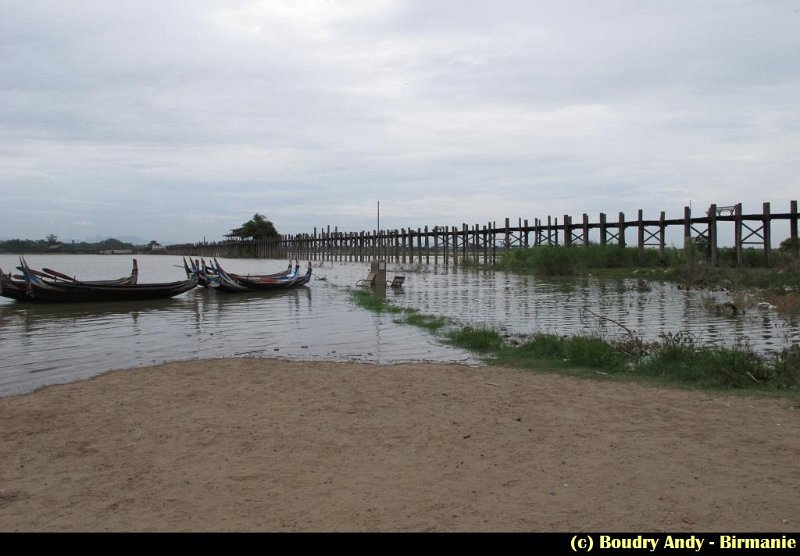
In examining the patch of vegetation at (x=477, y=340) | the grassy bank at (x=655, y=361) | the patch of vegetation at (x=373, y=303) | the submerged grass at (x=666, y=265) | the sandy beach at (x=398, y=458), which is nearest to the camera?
the sandy beach at (x=398, y=458)

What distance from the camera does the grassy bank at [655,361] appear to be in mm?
7539

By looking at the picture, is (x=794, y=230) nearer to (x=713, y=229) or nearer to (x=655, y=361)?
(x=713, y=229)

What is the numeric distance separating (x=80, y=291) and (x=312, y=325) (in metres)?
10.8

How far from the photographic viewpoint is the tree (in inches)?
4114

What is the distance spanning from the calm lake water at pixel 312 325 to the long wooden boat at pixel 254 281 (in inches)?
60.9

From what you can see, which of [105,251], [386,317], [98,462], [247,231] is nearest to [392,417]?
[98,462]

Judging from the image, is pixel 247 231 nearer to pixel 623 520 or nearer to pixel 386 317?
pixel 386 317

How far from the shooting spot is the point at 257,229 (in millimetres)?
104500

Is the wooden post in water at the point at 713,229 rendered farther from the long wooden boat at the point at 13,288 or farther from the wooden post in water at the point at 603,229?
the long wooden boat at the point at 13,288

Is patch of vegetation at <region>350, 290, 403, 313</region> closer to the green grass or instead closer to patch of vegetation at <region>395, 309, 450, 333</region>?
patch of vegetation at <region>395, 309, 450, 333</region>

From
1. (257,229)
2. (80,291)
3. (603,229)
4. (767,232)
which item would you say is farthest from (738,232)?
(257,229)

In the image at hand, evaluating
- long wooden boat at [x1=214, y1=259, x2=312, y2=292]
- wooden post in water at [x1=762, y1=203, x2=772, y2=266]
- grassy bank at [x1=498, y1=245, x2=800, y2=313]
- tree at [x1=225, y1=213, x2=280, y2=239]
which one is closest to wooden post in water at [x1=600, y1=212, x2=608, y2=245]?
grassy bank at [x1=498, y1=245, x2=800, y2=313]

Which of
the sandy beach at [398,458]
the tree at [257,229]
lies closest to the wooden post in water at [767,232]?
the sandy beach at [398,458]

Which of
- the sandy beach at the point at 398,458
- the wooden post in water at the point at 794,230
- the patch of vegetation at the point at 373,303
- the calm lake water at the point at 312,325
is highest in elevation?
the wooden post in water at the point at 794,230
